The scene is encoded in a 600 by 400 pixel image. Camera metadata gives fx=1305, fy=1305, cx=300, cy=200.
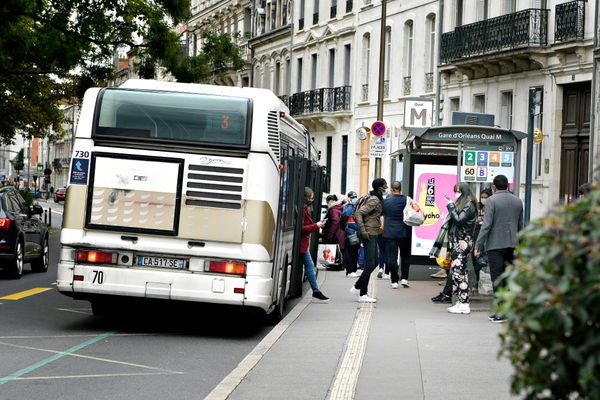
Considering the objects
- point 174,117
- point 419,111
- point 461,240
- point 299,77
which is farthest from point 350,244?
point 299,77

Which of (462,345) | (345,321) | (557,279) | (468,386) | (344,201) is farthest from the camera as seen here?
(344,201)

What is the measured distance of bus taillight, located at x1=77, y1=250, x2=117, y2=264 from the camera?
14.1 m

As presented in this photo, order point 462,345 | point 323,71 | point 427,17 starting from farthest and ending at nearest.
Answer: point 323,71
point 427,17
point 462,345

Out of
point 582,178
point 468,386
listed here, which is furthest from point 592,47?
point 468,386

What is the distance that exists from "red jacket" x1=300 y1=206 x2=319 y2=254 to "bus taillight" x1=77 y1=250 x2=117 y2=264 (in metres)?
5.16

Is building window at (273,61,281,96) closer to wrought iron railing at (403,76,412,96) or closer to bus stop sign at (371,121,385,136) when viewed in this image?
wrought iron railing at (403,76,412,96)

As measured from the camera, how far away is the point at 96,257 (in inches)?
555

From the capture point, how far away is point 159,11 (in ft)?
101

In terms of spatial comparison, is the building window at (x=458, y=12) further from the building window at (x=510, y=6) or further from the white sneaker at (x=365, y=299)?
the white sneaker at (x=365, y=299)

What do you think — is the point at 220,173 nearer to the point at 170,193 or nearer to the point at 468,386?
the point at 170,193

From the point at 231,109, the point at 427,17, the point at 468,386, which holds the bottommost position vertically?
the point at 468,386

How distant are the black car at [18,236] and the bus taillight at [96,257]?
31.6 ft

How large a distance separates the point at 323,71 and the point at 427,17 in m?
15.0

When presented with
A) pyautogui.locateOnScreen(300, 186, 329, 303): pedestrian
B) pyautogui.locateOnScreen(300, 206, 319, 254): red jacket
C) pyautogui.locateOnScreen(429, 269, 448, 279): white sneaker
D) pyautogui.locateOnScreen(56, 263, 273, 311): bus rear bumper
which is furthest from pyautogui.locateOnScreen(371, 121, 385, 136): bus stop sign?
pyautogui.locateOnScreen(56, 263, 273, 311): bus rear bumper
